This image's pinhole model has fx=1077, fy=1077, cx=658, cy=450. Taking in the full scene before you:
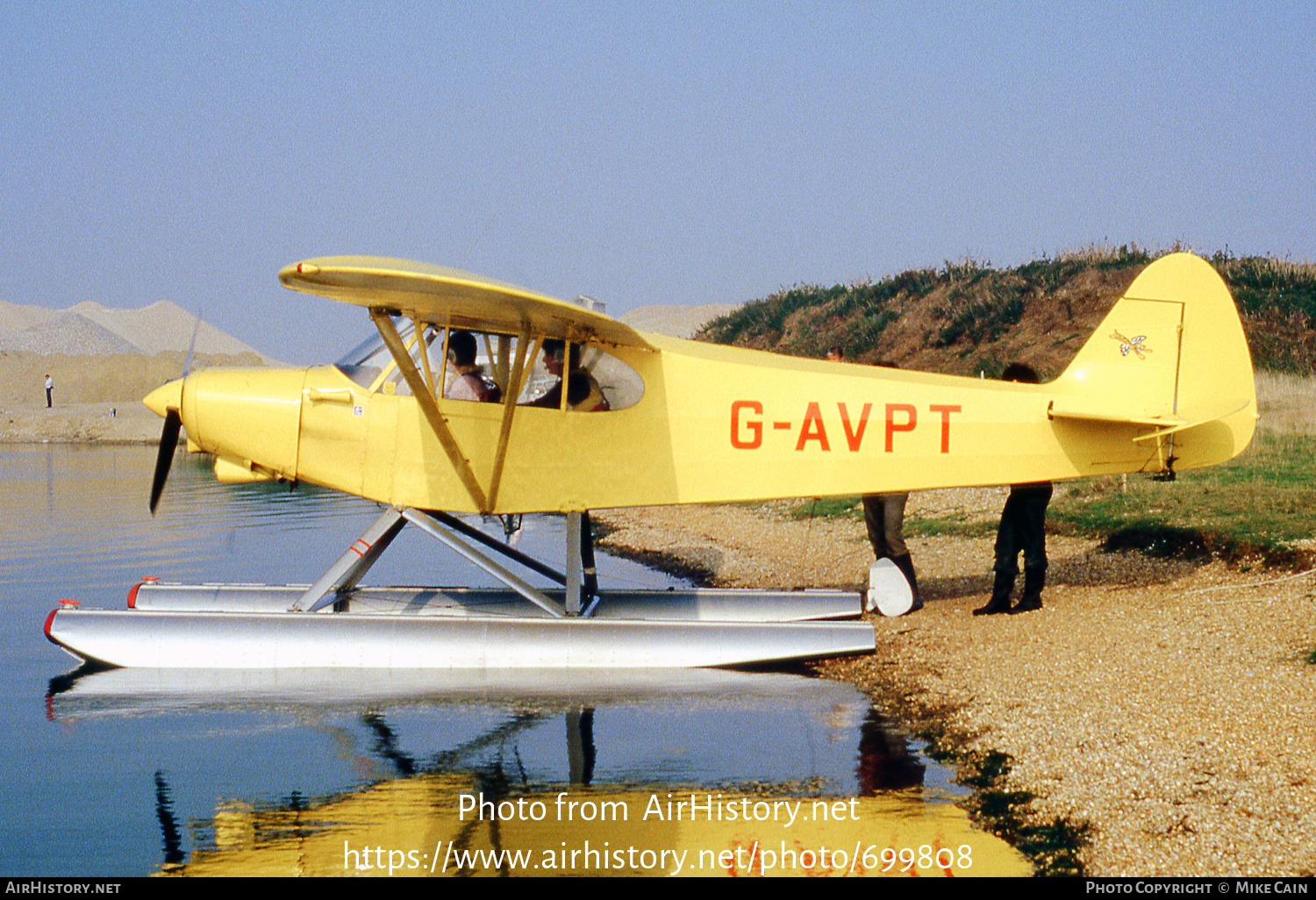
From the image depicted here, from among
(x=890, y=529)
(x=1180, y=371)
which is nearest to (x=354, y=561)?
(x=890, y=529)

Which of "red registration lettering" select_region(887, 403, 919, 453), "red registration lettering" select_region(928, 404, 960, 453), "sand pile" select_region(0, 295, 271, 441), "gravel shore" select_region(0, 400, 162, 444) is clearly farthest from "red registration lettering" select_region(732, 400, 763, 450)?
"gravel shore" select_region(0, 400, 162, 444)

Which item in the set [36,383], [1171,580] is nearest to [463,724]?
[1171,580]

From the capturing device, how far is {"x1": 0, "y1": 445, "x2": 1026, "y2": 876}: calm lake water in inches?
192

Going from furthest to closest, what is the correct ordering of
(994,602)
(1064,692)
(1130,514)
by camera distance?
(1130,514) < (994,602) < (1064,692)

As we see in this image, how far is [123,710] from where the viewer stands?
7.16m

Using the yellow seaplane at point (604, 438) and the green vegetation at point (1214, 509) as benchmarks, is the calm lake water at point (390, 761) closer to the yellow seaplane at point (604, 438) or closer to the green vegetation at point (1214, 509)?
the yellow seaplane at point (604, 438)

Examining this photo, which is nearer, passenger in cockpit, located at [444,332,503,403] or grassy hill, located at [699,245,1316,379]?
passenger in cockpit, located at [444,332,503,403]

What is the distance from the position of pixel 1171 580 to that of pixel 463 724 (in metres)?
6.36

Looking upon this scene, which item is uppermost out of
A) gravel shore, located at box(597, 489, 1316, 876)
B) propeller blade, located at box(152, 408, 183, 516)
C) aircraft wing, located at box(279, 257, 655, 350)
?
aircraft wing, located at box(279, 257, 655, 350)

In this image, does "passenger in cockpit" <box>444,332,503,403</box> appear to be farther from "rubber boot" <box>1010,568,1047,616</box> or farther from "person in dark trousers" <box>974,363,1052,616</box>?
"rubber boot" <box>1010,568,1047,616</box>

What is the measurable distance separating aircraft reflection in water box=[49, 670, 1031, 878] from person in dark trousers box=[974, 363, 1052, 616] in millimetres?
2149

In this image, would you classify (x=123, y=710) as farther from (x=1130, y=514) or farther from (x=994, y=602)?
(x=1130, y=514)

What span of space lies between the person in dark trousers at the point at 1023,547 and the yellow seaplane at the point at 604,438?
1.25 ft

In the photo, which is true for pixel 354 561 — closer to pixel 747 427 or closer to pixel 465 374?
pixel 465 374
